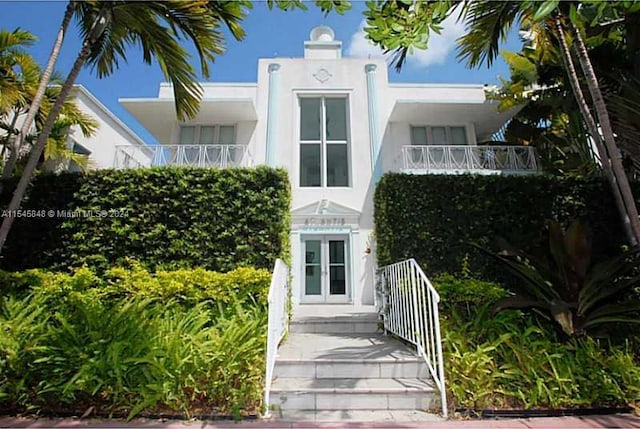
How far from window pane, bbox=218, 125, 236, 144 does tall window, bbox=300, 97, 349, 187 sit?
7.60 ft

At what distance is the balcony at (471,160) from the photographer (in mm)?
10102

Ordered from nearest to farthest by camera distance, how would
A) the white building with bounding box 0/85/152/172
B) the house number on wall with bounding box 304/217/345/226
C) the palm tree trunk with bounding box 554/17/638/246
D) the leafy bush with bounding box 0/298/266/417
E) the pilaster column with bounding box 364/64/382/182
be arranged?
the leafy bush with bounding box 0/298/266/417 < the palm tree trunk with bounding box 554/17/638/246 < the house number on wall with bounding box 304/217/345/226 < the white building with bounding box 0/85/152/172 < the pilaster column with bounding box 364/64/382/182

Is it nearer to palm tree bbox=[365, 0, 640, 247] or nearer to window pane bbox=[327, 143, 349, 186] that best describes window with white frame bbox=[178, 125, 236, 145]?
window pane bbox=[327, 143, 349, 186]

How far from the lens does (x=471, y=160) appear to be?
10258mm

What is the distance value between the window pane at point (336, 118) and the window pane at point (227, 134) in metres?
3.19

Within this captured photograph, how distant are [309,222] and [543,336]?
674 centimetres

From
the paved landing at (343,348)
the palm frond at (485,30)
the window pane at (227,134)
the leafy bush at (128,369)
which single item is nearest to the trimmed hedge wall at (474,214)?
the paved landing at (343,348)

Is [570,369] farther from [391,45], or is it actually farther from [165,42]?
[165,42]

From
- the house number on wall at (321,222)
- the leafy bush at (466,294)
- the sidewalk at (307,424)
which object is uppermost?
the house number on wall at (321,222)

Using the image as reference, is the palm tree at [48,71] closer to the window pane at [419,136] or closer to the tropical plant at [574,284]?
the tropical plant at [574,284]

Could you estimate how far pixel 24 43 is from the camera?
6.37 m

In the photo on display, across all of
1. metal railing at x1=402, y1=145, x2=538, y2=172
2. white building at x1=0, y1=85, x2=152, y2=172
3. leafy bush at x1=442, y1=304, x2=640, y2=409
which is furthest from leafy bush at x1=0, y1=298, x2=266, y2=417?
metal railing at x1=402, y1=145, x2=538, y2=172

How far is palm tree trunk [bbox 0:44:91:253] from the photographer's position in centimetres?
448

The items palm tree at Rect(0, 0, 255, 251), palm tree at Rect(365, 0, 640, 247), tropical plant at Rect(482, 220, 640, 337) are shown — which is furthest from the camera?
palm tree at Rect(0, 0, 255, 251)
